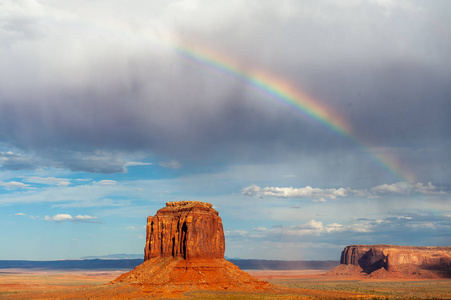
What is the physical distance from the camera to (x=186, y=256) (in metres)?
117

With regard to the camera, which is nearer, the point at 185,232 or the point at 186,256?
the point at 186,256

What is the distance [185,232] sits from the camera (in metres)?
119

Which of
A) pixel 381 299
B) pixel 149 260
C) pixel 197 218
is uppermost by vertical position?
pixel 197 218

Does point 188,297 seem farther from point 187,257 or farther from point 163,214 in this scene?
point 163,214

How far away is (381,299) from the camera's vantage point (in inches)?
4599

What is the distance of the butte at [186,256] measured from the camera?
363 ft

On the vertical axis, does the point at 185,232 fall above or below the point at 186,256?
above

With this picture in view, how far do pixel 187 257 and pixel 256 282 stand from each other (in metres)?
18.4

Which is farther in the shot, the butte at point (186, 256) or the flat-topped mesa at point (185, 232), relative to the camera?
the flat-topped mesa at point (185, 232)

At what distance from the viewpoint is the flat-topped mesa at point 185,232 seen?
118188mm

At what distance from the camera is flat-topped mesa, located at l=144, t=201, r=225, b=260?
11819 centimetres

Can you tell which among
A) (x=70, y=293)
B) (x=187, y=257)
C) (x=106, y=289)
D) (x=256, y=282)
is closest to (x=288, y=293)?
(x=256, y=282)

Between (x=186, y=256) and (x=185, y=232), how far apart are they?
18.6ft

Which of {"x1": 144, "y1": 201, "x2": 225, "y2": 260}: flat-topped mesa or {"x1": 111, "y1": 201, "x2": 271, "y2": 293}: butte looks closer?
{"x1": 111, "y1": 201, "x2": 271, "y2": 293}: butte
